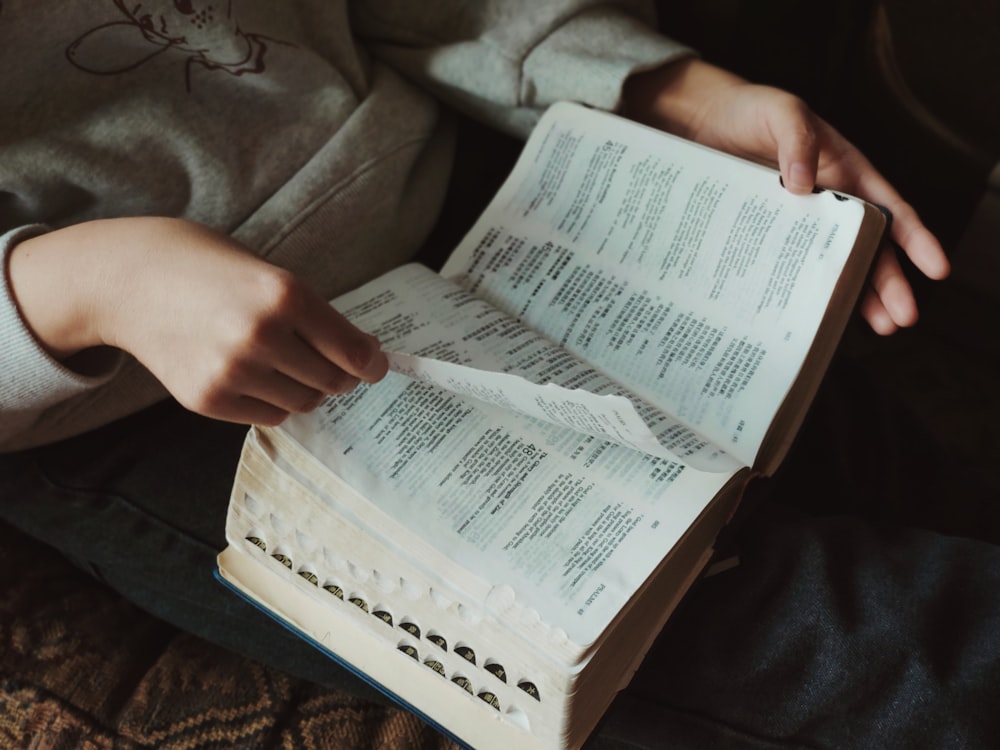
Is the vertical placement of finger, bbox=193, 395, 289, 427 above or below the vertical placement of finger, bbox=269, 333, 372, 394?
below

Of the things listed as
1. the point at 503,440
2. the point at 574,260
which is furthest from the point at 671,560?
the point at 574,260

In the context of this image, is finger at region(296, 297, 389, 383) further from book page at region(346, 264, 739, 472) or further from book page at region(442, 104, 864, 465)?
book page at region(442, 104, 864, 465)

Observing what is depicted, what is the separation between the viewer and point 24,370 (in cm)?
47

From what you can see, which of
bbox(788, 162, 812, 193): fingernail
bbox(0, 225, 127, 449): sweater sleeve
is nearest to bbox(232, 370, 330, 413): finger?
bbox(0, 225, 127, 449): sweater sleeve

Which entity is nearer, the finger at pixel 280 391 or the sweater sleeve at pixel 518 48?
the finger at pixel 280 391

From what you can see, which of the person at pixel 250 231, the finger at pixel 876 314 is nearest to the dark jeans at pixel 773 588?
the person at pixel 250 231

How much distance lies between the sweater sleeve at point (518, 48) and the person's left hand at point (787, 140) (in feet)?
0.12

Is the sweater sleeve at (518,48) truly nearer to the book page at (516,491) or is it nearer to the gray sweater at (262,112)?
the gray sweater at (262,112)

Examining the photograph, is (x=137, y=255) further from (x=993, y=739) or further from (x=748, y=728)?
(x=993, y=739)

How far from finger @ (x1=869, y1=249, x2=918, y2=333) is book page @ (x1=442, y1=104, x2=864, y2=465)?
0.23ft

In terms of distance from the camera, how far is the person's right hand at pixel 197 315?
0.40 metres

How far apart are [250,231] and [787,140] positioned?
0.37 meters

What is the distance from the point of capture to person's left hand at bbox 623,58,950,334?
1.73 feet

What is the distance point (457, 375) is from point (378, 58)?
0.40m
